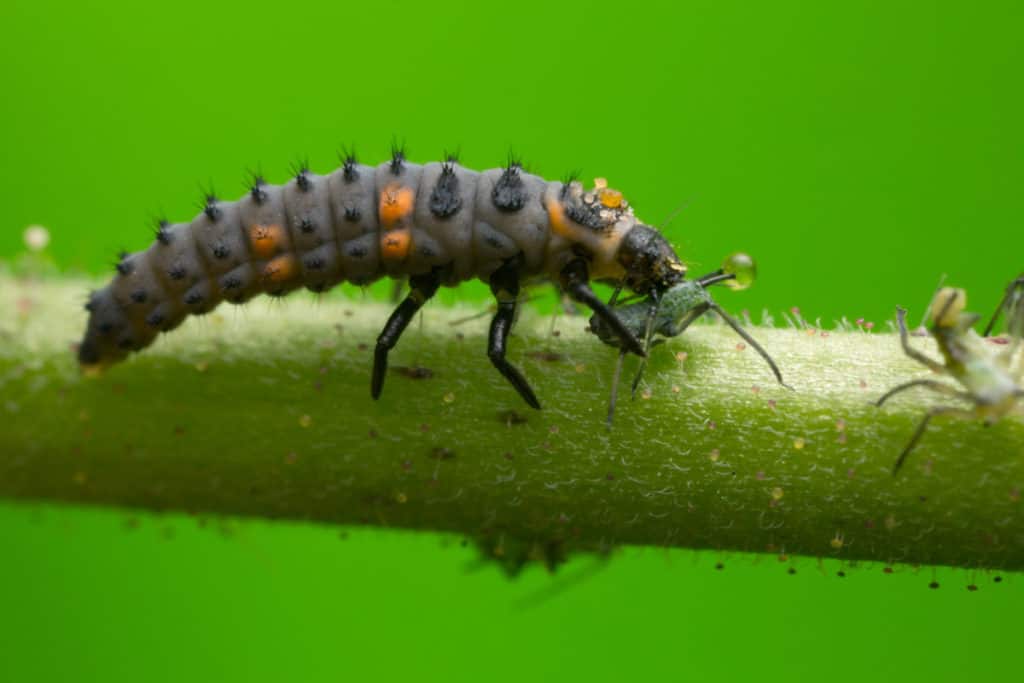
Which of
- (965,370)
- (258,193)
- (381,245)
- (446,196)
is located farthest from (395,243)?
(965,370)

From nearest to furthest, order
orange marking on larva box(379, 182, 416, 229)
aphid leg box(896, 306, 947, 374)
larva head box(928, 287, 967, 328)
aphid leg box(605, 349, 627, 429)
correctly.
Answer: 1. larva head box(928, 287, 967, 328)
2. aphid leg box(896, 306, 947, 374)
3. aphid leg box(605, 349, 627, 429)
4. orange marking on larva box(379, 182, 416, 229)

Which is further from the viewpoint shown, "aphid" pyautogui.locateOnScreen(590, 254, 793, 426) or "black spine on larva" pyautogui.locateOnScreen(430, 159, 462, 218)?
"black spine on larva" pyautogui.locateOnScreen(430, 159, 462, 218)

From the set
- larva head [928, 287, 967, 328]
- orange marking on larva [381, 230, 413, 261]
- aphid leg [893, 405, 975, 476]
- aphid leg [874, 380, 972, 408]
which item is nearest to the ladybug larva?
orange marking on larva [381, 230, 413, 261]

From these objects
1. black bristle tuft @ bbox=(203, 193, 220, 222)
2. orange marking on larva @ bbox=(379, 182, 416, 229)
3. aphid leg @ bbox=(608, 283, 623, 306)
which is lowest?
black bristle tuft @ bbox=(203, 193, 220, 222)

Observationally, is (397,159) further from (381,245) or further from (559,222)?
(559,222)

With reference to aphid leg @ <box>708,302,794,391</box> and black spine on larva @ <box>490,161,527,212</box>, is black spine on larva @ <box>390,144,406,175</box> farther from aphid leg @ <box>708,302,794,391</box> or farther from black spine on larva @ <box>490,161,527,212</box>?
aphid leg @ <box>708,302,794,391</box>

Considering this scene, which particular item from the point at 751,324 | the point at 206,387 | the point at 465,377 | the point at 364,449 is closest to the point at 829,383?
the point at 751,324

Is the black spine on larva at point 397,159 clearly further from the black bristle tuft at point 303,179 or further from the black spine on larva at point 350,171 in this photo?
the black bristle tuft at point 303,179

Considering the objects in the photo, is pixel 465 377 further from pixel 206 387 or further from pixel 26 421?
pixel 26 421

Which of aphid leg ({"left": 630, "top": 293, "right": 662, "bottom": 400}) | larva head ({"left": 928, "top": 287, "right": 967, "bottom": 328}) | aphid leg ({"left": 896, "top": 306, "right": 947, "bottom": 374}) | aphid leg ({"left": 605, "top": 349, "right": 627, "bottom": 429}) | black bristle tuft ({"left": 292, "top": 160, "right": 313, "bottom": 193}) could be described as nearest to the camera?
larva head ({"left": 928, "top": 287, "right": 967, "bottom": 328})
